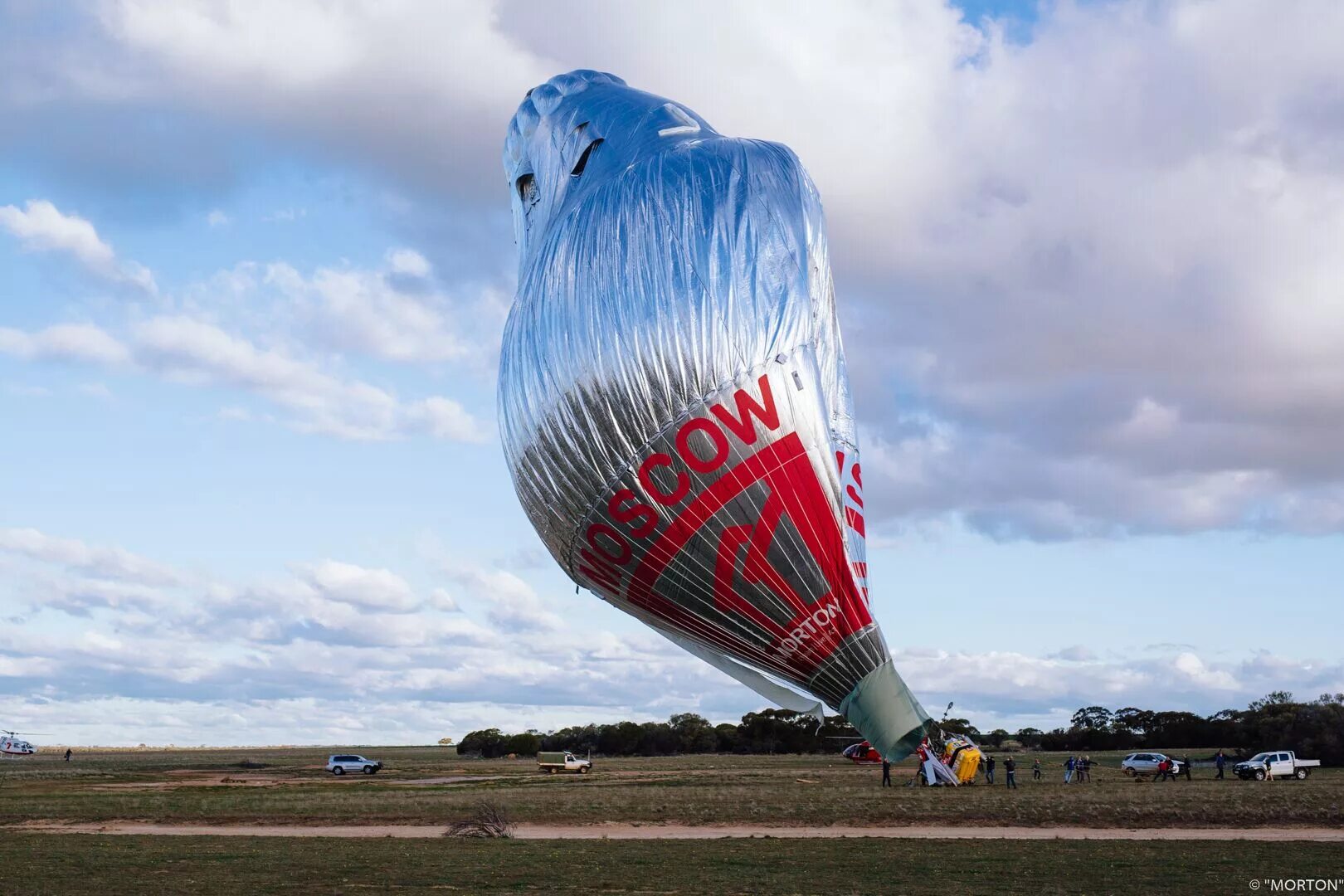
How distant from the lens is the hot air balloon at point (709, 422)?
14773mm

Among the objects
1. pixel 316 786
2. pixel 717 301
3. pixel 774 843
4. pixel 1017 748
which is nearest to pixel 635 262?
pixel 717 301

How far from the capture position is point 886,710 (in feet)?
52.9

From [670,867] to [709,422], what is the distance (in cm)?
966

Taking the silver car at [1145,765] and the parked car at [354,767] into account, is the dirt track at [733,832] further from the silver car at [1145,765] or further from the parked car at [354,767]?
the parked car at [354,767]

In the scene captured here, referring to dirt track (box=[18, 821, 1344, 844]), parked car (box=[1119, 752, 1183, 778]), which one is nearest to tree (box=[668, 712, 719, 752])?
parked car (box=[1119, 752, 1183, 778])

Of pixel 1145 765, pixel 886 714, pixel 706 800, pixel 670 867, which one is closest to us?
pixel 886 714

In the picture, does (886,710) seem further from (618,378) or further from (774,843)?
(774,843)

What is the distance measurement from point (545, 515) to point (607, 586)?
4.08 feet

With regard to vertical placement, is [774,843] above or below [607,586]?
below

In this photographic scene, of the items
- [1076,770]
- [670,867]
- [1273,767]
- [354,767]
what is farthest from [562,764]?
[670,867]

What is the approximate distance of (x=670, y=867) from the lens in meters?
21.1

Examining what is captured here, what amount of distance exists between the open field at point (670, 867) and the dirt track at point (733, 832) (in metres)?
1.50

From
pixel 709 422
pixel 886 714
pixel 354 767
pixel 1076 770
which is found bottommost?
pixel 354 767

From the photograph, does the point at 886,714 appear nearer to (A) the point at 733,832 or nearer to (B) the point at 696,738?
(A) the point at 733,832
